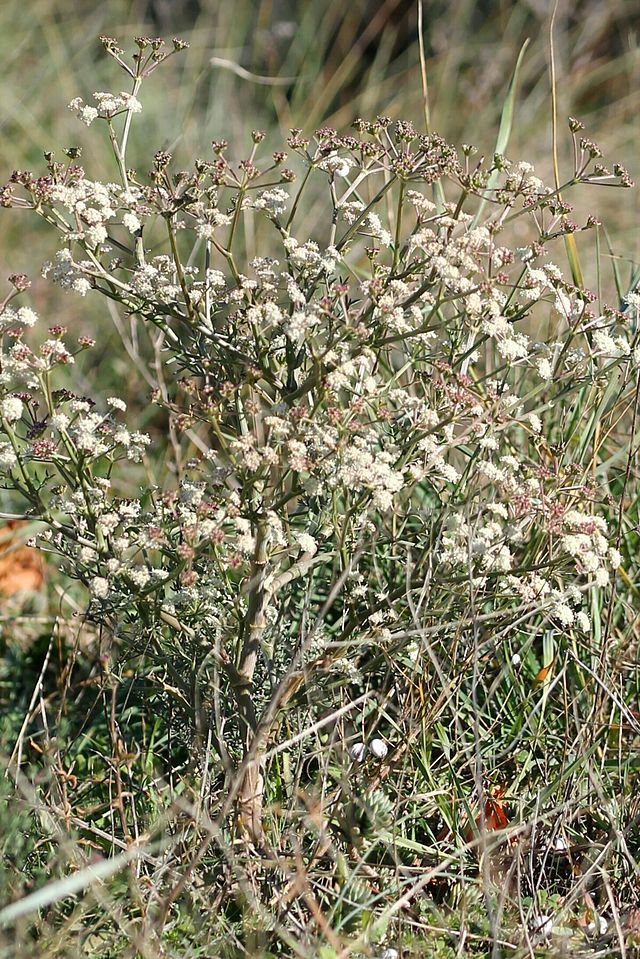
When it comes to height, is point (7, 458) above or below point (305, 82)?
below

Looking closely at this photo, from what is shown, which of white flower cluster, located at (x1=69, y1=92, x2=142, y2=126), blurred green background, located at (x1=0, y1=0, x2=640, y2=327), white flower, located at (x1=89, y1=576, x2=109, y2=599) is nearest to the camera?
white flower, located at (x1=89, y1=576, x2=109, y2=599)

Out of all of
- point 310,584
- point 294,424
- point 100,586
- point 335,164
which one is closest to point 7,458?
point 100,586

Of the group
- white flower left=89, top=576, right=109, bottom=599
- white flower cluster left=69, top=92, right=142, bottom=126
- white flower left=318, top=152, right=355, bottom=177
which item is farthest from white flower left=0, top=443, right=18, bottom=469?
white flower left=318, top=152, right=355, bottom=177

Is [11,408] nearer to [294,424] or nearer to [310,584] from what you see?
[294,424]

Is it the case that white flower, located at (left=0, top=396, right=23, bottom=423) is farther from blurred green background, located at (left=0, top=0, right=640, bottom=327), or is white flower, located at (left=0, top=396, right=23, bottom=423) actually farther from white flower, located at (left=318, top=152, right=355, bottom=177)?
blurred green background, located at (left=0, top=0, right=640, bottom=327)

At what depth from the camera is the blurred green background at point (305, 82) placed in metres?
5.50

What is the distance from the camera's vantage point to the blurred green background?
18.0 ft

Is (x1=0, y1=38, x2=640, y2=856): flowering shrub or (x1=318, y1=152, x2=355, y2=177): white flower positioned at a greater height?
(x1=318, y1=152, x2=355, y2=177): white flower

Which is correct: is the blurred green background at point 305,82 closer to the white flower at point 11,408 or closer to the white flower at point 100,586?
the white flower at point 11,408

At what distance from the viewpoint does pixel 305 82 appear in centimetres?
640

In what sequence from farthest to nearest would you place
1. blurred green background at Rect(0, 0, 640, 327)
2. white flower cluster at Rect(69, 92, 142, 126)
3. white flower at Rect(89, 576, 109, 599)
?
blurred green background at Rect(0, 0, 640, 327) < white flower cluster at Rect(69, 92, 142, 126) < white flower at Rect(89, 576, 109, 599)

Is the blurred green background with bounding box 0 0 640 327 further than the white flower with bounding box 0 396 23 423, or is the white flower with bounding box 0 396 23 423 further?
the blurred green background with bounding box 0 0 640 327

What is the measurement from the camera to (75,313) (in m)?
4.80

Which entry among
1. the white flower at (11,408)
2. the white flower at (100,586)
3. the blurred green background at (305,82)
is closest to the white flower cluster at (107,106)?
the white flower at (11,408)
